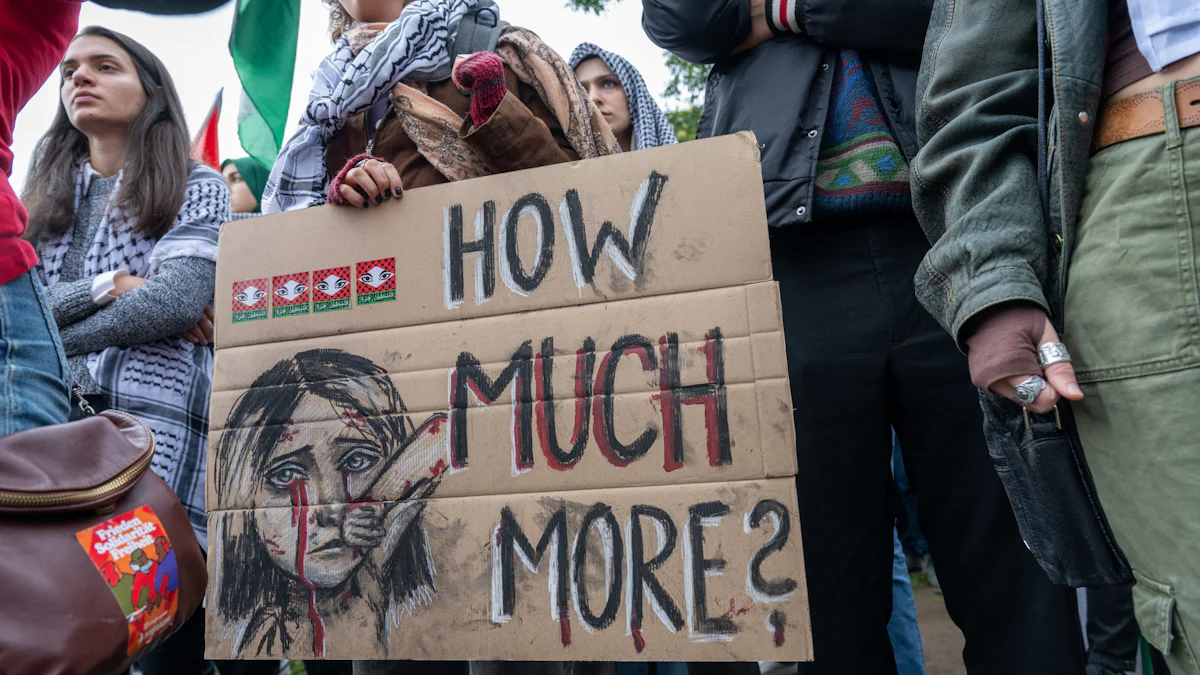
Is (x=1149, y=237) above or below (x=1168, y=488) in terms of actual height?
above

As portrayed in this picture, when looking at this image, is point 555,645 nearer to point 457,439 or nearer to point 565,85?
point 457,439

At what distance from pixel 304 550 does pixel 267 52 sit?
2.22m

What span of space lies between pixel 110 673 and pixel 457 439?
0.63 m

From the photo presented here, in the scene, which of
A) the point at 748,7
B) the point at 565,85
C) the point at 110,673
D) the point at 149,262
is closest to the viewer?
the point at 110,673

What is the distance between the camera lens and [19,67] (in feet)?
4.32

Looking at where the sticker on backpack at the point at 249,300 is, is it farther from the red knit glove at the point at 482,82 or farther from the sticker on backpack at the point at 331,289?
the red knit glove at the point at 482,82

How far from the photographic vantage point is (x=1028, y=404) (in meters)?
1.08

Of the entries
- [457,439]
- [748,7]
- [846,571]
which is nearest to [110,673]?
[457,439]

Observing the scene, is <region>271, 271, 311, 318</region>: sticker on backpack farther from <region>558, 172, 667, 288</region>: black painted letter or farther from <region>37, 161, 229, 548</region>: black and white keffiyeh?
<region>37, 161, 229, 548</region>: black and white keffiyeh

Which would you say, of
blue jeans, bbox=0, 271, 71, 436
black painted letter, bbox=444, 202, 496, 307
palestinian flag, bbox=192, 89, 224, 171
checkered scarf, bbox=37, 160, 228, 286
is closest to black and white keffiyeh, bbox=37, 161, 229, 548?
checkered scarf, bbox=37, 160, 228, 286

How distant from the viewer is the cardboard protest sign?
1.41m

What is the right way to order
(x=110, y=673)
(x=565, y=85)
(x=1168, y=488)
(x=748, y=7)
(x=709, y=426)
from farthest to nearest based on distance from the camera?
(x=565, y=85) < (x=748, y=7) < (x=709, y=426) < (x=110, y=673) < (x=1168, y=488)

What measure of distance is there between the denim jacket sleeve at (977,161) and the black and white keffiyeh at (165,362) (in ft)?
6.40

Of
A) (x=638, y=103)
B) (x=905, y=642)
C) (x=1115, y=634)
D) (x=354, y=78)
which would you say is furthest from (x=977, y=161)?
(x=638, y=103)
